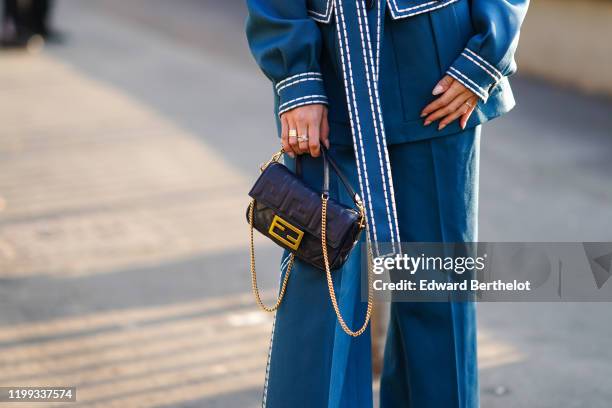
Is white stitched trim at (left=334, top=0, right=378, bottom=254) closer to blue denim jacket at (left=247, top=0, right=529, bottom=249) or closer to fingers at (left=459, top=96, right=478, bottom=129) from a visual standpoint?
blue denim jacket at (left=247, top=0, right=529, bottom=249)

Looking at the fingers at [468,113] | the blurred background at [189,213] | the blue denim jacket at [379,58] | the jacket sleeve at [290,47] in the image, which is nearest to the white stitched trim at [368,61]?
the blue denim jacket at [379,58]

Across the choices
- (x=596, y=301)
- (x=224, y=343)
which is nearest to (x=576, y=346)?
(x=596, y=301)

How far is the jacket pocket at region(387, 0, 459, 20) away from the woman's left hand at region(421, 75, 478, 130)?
0.52ft

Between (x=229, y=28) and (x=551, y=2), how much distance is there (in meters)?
4.36

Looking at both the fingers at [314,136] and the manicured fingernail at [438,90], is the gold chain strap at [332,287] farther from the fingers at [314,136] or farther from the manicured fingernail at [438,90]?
the manicured fingernail at [438,90]

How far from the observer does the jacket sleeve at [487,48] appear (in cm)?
212

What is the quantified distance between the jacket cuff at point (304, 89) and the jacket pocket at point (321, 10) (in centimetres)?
12

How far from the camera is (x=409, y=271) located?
225 cm

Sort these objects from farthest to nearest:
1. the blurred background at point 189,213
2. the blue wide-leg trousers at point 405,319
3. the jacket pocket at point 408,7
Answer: the blurred background at point 189,213, the blue wide-leg trousers at point 405,319, the jacket pocket at point 408,7

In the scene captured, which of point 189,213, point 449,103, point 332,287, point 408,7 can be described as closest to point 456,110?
point 449,103

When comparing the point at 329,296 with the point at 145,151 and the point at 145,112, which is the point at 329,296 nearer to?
the point at 145,151

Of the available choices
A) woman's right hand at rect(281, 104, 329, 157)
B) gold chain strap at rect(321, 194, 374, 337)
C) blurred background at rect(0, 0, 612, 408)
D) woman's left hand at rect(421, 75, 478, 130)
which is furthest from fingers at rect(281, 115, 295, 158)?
blurred background at rect(0, 0, 612, 408)

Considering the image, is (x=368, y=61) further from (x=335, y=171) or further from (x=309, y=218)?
(x=309, y=218)

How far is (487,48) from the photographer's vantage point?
212cm
